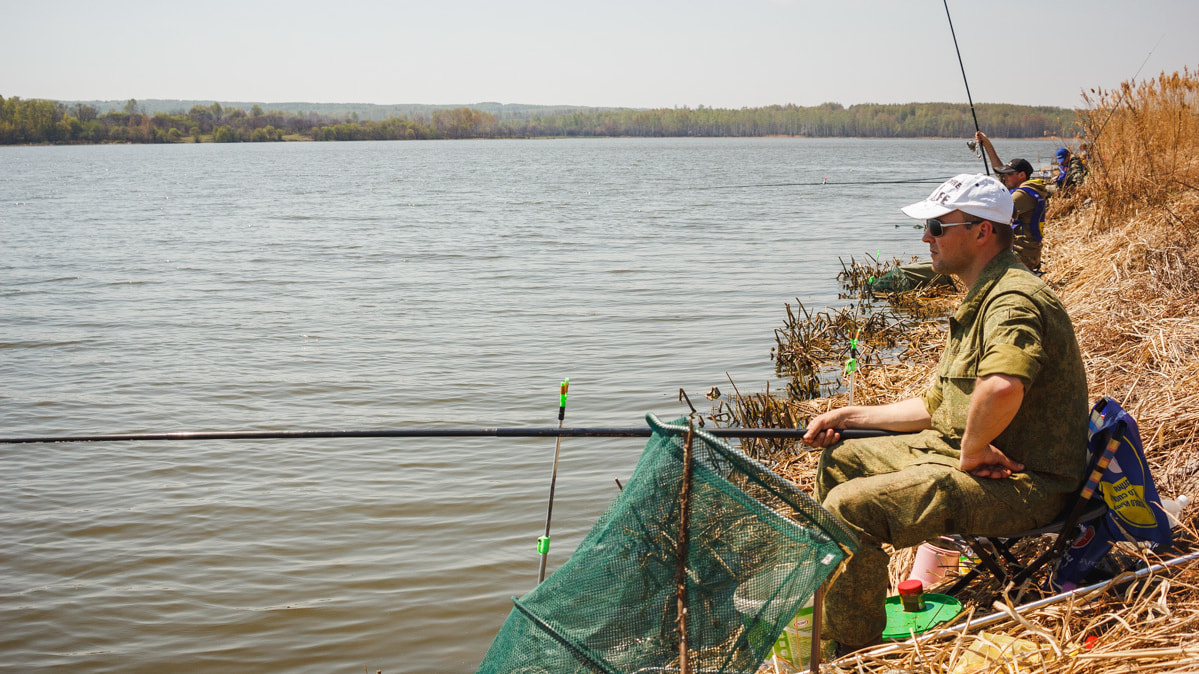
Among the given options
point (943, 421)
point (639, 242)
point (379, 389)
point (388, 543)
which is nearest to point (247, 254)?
point (639, 242)

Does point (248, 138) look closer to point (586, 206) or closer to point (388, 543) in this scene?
point (586, 206)

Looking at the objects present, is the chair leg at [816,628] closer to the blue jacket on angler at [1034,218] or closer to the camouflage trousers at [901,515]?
the camouflage trousers at [901,515]

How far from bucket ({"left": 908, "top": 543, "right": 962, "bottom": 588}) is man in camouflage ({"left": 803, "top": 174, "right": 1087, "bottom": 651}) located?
0.89m

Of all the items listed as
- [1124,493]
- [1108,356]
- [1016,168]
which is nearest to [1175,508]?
[1124,493]

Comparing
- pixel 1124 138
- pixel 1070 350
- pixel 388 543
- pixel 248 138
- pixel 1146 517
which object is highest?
pixel 248 138

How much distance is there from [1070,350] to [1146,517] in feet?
1.97

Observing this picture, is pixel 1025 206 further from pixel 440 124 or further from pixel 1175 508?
pixel 440 124

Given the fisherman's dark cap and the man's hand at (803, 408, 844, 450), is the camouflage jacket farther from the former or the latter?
the fisherman's dark cap

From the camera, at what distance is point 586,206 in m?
32.1

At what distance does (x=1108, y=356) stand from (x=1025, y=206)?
3.42m

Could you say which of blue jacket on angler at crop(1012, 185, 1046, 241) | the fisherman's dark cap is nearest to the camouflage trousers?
blue jacket on angler at crop(1012, 185, 1046, 241)

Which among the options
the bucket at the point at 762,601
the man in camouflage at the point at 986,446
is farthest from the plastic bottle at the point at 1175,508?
the bucket at the point at 762,601

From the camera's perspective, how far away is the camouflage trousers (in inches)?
115

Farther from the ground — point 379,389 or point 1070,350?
point 1070,350
